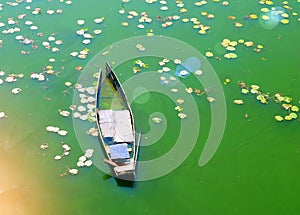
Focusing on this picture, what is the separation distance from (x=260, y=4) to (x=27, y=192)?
16.4ft

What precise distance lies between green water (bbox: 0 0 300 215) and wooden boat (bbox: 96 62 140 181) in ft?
0.64

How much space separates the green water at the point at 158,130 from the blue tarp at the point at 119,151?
0.87 feet

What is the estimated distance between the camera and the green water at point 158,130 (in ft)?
15.6

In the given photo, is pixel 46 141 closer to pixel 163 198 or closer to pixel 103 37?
pixel 163 198

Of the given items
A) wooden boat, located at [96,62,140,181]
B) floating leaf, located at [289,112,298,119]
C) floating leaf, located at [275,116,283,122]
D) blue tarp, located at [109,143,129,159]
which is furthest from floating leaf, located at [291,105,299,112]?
blue tarp, located at [109,143,129,159]

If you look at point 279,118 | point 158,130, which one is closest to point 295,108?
point 279,118

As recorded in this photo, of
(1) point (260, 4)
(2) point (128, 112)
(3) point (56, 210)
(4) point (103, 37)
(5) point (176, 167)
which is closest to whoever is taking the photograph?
(3) point (56, 210)

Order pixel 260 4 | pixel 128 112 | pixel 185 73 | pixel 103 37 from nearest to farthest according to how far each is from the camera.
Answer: pixel 128 112 < pixel 185 73 < pixel 103 37 < pixel 260 4

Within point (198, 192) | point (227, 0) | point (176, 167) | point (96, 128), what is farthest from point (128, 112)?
point (227, 0)

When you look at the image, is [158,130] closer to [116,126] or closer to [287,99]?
[116,126]

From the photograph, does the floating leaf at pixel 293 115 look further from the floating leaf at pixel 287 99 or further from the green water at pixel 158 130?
the floating leaf at pixel 287 99

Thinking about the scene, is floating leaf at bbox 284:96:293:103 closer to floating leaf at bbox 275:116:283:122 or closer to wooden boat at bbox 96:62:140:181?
floating leaf at bbox 275:116:283:122

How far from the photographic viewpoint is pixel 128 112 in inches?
214

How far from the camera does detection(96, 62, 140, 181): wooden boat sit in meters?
4.82
